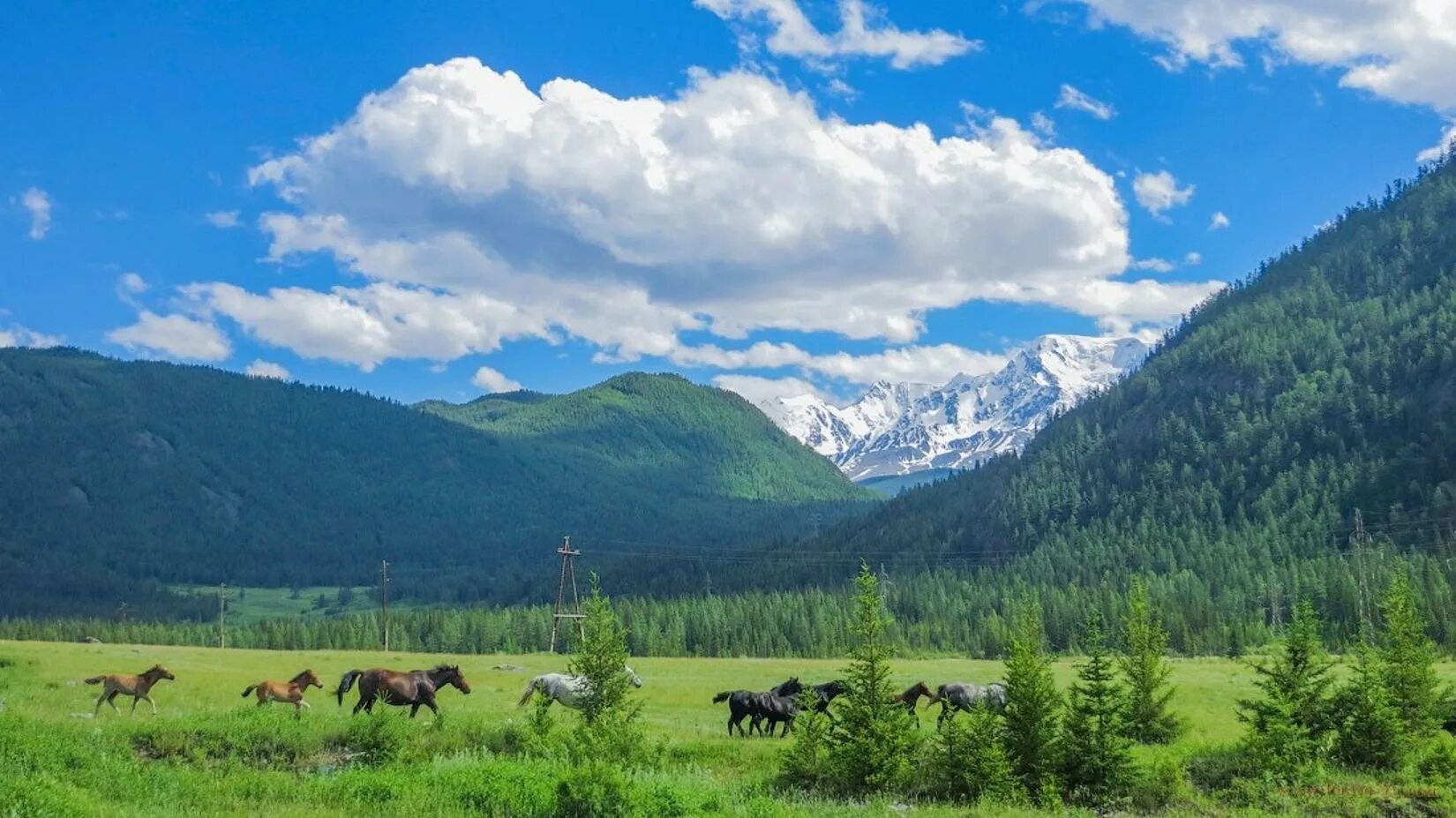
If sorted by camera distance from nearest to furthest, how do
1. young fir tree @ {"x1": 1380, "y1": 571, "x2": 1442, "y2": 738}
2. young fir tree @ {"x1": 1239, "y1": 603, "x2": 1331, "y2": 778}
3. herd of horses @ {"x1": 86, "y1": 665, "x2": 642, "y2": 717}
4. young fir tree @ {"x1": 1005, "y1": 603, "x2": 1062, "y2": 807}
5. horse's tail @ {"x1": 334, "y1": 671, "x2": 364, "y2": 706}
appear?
1. young fir tree @ {"x1": 1005, "y1": 603, "x2": 1062, "y2": 807}
2. young fir tree @ {"x1": 1239, "y1": 603, "x2": 1331, "y2": 778}
3. young fir tree @ {"x1": 1380, "y1": 571, "x2": 1442, "y2": 738}
4. herd of horses @ {"x1": 86, "y1": 665, "x2": 642, "y2": 717}
5. horse's tail @ {"x1": 334, "y1": 671, "x2": 364, "y2": 706}

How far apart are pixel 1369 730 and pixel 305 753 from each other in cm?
3242

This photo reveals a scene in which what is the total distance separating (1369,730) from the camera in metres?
32.6

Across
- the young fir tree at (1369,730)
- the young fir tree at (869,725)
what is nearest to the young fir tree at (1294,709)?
the young fir tree at (1369,730)

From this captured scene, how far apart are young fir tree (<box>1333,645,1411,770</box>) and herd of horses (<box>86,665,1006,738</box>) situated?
34.4ft

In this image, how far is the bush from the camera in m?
27.3

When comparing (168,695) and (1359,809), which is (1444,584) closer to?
(1359,809)

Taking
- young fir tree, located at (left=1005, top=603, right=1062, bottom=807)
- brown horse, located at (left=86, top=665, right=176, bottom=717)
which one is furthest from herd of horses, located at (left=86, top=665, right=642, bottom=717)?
young fir tree, located at (left=1005, top=603, right=1062, bottom=807)

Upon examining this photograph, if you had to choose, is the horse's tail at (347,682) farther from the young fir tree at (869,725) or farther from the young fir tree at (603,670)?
the young fir tree at (869,725)

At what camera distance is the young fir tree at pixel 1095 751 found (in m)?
28.1

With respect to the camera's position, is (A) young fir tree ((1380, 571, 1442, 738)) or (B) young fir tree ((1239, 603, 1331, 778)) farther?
(A) young fir tree ((1380, 571, 1442, 738))

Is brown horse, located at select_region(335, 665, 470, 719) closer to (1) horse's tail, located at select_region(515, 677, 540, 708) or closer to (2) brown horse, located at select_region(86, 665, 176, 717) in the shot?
(1) horse's tail, located at select_region(515, 677, 540, 708)

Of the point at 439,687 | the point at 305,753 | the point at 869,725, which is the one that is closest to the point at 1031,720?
the point at 869,725

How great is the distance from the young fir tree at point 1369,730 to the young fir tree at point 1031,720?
11.4m

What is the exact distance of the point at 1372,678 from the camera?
33438mm
